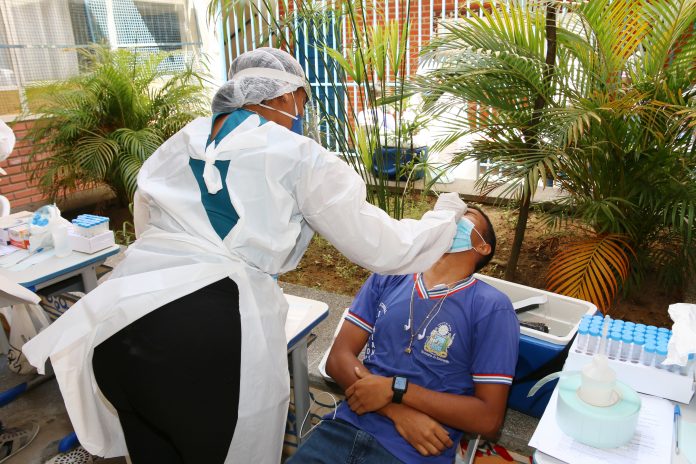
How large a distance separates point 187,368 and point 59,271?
1271 mm

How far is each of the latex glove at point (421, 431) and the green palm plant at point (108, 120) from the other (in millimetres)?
3135

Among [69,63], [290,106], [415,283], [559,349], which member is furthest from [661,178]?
[69,63]

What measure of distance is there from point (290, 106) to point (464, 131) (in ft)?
4.73

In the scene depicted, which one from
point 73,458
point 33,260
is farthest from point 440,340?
point 33,260

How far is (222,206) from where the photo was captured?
55.9 inches

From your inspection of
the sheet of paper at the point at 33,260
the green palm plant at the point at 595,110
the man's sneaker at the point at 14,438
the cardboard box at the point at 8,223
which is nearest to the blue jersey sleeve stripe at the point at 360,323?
the green palm plant at the point at 595,110

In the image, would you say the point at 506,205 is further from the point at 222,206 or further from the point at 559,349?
the point at 222,206

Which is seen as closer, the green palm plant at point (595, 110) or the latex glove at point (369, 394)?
the latex glove at point (369, 394)

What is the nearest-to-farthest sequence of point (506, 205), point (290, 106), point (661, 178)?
point (290, 106) < point (661, 178) < point (506, 205)

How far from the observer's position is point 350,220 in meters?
1.42

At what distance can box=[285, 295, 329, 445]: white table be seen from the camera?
1859mm

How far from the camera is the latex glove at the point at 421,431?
1.49m

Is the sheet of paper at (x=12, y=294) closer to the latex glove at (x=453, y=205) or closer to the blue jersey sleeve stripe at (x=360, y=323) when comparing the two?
the blue jersey sleeve stripe at (x=360, y=323)

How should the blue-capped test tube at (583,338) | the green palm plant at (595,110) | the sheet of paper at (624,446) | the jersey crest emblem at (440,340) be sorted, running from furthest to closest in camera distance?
Answer: the green palm plant at (595,110), the jersey crest emblem at (440,340), the blue-capped test tube at (583,338), the sheet of paper at (624,446)
